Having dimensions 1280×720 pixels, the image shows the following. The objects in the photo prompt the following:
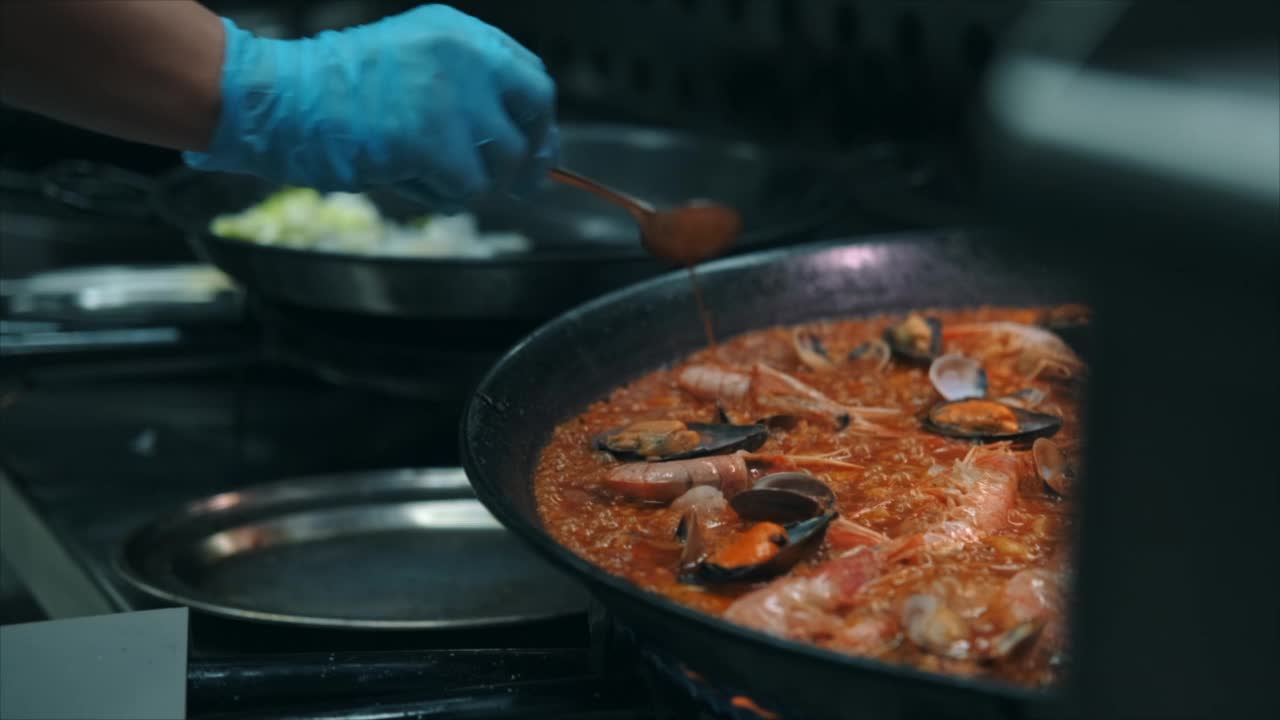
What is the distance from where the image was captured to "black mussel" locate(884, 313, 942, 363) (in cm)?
231

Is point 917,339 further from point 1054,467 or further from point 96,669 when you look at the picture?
point 96,669

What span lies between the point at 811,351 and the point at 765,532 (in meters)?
0.89

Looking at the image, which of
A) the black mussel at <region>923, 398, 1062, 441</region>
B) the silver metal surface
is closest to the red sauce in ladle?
the black mussel at <region>923, 398, 1062, 441</region>

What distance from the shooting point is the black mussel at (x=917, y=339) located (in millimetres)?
2307

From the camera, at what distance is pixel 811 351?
2.37 metres

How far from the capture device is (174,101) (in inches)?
58.6

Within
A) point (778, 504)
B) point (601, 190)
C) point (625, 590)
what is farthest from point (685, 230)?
point (625, 590)

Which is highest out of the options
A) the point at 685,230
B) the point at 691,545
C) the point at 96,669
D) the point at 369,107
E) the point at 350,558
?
the point at 369,107

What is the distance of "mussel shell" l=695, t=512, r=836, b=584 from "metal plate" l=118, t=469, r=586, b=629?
0.58 metres

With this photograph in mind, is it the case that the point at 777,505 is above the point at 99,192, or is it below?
above

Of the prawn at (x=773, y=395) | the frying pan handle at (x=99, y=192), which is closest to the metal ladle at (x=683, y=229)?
the prawn at (x=773, y=395)

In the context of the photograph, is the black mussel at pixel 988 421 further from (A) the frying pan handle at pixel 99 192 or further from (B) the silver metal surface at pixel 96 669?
(A) the frying pan handle at pixel 99 192

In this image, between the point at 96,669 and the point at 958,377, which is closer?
the point at 96,669

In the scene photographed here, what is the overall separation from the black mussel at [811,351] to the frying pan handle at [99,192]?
1696 millimetres
